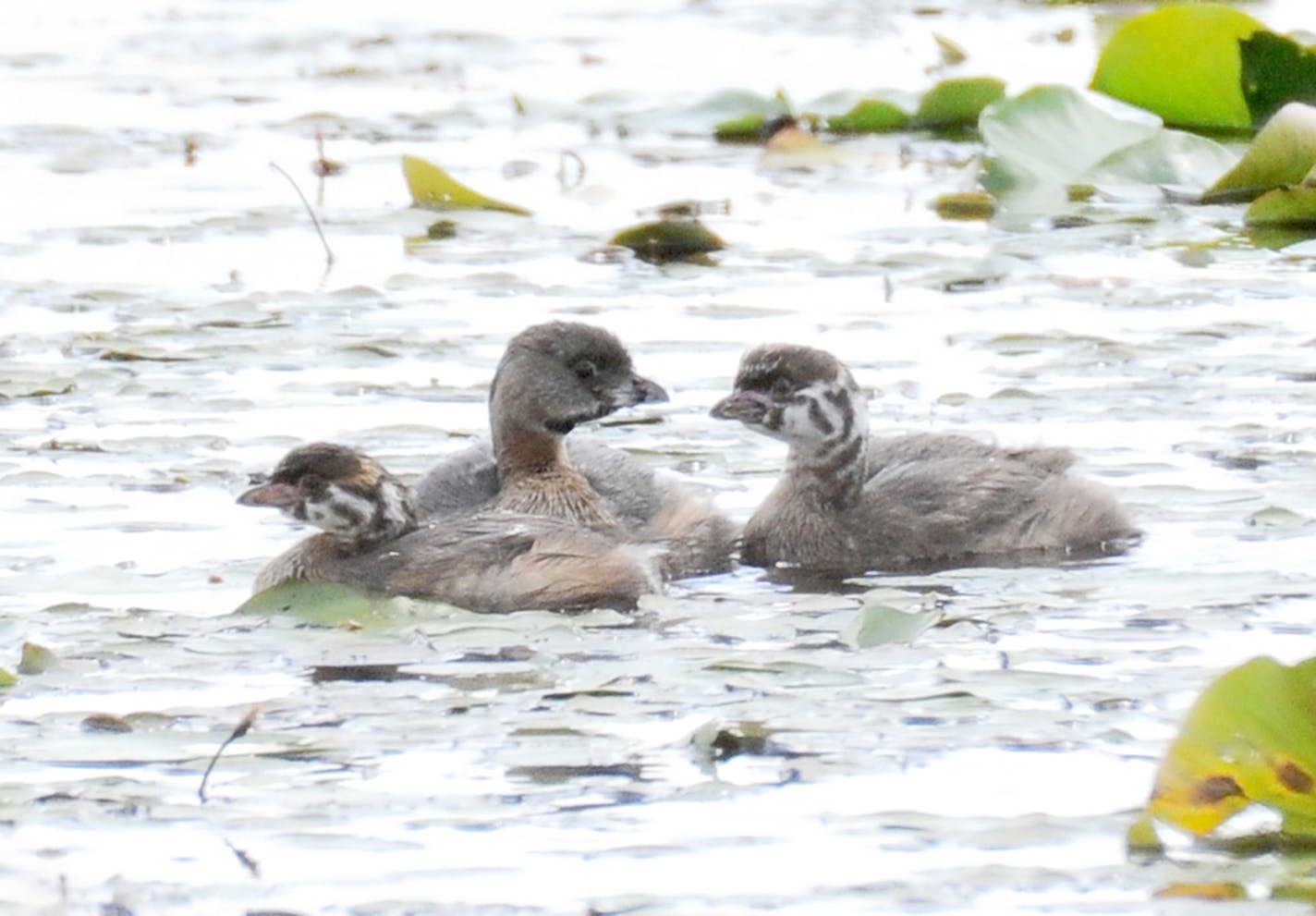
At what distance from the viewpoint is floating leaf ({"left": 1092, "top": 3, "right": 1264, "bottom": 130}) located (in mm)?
14203

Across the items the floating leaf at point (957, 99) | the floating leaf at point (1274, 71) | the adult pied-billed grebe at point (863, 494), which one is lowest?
the adult pied-billed grebe at point (863, 494)

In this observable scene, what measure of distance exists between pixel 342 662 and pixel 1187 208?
7.44m

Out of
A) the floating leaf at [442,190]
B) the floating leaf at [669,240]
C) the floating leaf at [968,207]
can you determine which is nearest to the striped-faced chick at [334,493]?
the floating leaf at [669,240]

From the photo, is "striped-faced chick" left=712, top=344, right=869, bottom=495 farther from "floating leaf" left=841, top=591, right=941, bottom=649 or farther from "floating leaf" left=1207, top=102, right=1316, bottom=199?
"floating leaf" left=1207, top=102, right=1316, bottom=199

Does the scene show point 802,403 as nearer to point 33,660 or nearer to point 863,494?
point 863,494

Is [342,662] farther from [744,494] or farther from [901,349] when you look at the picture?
[901,349]

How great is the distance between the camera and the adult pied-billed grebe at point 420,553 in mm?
7941

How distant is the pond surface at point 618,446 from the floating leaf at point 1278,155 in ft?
0.78

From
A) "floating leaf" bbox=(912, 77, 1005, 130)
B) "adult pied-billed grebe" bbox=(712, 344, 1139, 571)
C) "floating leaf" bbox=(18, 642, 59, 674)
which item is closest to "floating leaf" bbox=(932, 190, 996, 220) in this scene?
"floating leaf" bbox=(912, 77, 1005, 130)

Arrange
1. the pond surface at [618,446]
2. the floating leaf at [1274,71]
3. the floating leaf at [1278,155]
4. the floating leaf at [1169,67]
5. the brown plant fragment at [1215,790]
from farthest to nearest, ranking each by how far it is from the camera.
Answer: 1. the floating leaf at [1169,67]
2. the floating leaf at [1274,71]
3. the floating leaf at [1278,155]
4. the pond surface at [618,446]
5. the brown plant fragment at [1215,790]

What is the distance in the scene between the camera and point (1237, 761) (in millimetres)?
5488

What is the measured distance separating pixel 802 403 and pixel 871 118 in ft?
24.4

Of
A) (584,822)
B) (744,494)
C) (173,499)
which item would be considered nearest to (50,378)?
(173,499)

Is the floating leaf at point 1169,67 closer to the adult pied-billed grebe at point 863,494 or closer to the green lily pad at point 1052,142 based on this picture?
the green lily pad at point 1052,142
